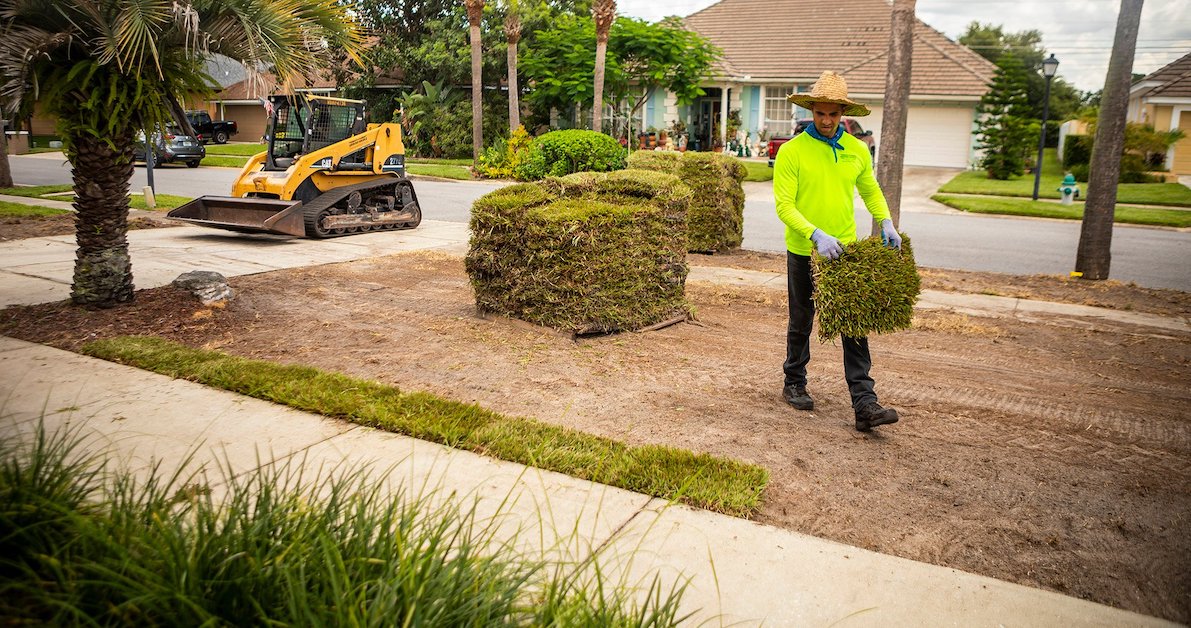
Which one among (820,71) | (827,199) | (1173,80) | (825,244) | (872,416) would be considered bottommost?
(872,416)

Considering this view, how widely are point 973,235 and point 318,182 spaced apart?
1159cm

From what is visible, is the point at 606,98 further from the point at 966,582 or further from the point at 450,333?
the point at 966,582

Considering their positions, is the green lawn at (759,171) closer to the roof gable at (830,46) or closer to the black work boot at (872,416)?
the roof gable at (830,46)

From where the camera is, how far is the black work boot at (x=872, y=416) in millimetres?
4965

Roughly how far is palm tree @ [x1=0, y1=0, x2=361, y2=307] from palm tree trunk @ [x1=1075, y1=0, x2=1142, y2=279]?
9.00 m

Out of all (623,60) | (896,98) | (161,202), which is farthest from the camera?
(623,60)

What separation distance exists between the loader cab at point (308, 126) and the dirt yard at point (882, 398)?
4424 mm

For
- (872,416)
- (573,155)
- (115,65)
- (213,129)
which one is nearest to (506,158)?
(573,155)

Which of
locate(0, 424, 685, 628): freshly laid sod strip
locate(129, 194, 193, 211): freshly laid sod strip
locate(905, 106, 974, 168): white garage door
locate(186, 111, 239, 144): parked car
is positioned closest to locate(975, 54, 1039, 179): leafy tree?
locate(905, 106, 974, 168): white garage door

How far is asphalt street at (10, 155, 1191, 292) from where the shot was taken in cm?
1233

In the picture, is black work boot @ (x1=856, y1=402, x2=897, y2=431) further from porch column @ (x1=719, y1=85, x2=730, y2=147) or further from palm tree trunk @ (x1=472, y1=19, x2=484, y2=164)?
porch column @ (x1=719, y1=85, x2=730, y2=147)

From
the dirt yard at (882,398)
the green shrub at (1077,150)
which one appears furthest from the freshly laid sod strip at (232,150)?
the green shrub at (1077,150)

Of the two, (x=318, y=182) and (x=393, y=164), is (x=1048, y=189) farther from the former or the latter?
(x=318, y=182)

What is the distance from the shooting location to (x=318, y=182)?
13.2 m
